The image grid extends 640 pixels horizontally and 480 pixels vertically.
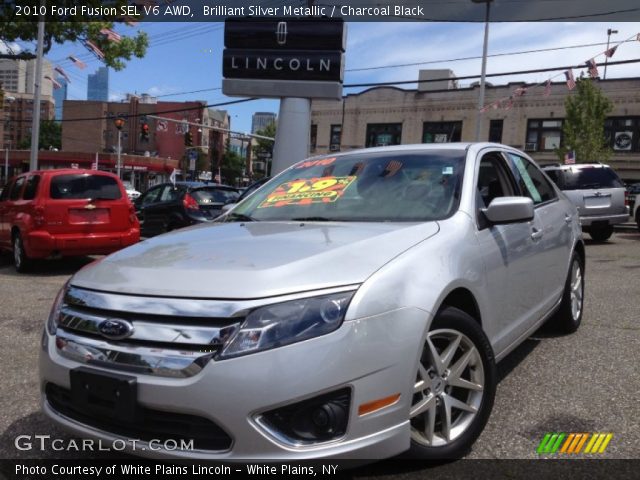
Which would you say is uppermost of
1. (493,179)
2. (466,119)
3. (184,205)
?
(466,119)

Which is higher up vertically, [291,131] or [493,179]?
[291,131]

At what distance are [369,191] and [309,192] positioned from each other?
412mm

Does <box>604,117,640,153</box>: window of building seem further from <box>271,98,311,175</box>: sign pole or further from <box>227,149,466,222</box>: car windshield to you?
<box>227,149,466,222</box>: car windshield

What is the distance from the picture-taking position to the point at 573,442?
279 centimetres

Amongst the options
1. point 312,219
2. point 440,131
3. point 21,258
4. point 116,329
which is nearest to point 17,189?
point 21,258

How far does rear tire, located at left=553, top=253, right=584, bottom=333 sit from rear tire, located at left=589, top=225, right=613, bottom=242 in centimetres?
926

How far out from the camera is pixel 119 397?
2105mm

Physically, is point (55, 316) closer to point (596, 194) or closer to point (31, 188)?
point (31, 188)

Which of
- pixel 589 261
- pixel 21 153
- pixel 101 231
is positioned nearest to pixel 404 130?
pixel 589 261

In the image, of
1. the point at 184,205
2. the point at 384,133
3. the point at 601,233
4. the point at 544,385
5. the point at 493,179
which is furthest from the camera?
the point at 384,133

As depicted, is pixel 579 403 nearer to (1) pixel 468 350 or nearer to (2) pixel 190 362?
(1) pixel 468 350

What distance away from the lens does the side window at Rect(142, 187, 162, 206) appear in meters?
→ 12.3

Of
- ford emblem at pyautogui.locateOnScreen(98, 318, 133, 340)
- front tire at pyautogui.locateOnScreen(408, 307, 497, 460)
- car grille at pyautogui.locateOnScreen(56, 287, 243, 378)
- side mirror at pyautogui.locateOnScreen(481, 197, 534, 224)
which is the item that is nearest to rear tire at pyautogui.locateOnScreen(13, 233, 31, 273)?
car grille at pyautogui.locateOnScreen(56, 287, 243, 378)

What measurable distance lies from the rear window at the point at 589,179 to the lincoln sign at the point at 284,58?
5961 millimetres
